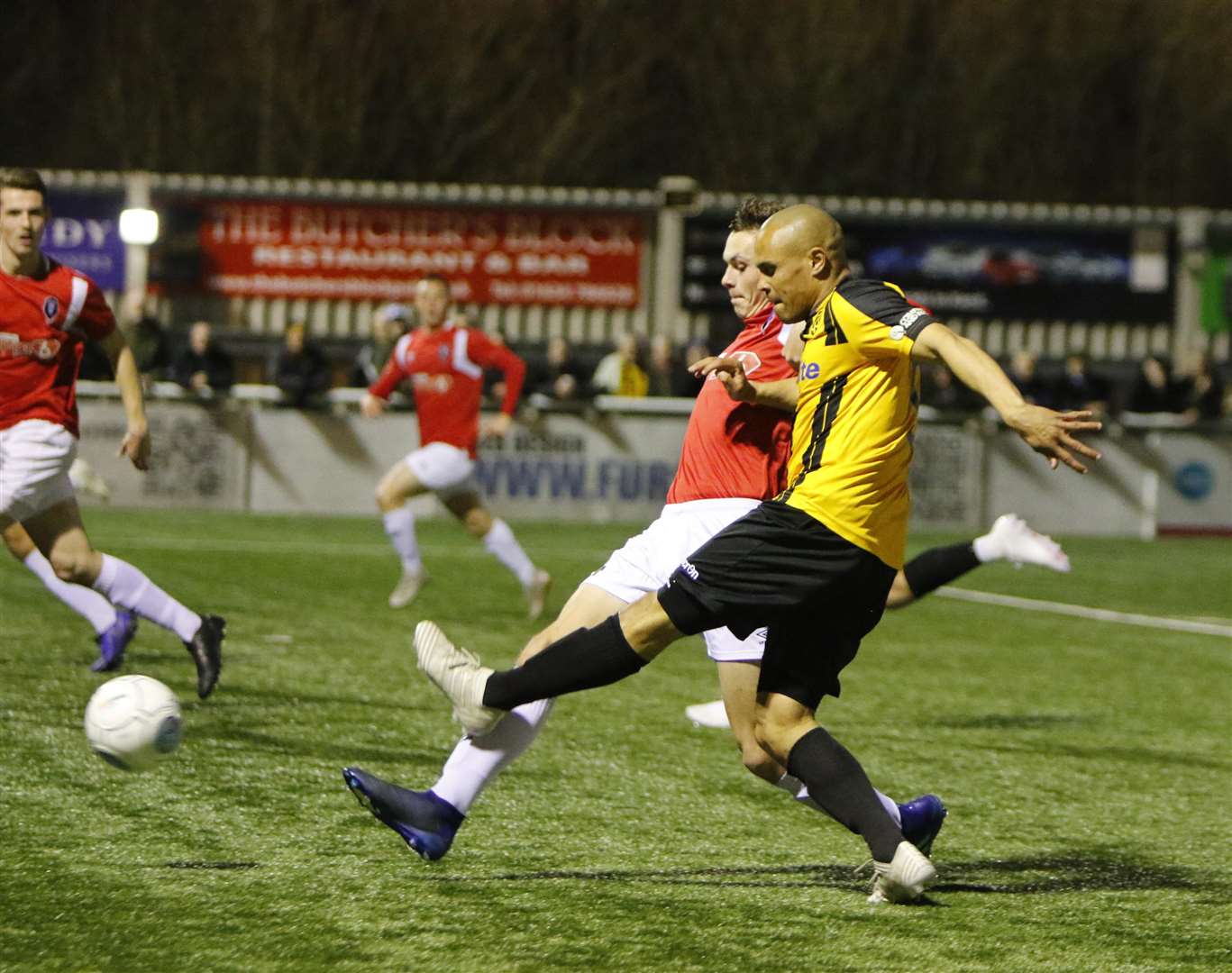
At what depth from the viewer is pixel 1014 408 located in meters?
4.27

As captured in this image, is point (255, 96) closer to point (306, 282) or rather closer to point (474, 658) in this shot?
point (306, 282)

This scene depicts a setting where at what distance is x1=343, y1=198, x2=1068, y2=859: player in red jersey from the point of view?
4.89 meters

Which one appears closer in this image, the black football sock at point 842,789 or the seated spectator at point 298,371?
the black football sock at point 842,789

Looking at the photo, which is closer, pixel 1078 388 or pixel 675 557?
pixel 675 557

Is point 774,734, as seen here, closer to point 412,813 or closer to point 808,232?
point 412,813

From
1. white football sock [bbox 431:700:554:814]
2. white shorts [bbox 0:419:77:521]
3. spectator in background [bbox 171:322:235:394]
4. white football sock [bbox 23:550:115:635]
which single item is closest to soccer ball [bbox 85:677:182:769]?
white football sock [bbox 431:700:554:814]

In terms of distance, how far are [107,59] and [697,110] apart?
1012 cm

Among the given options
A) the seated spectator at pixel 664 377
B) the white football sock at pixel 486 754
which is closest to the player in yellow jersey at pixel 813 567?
the white football sock at pixel 486 754

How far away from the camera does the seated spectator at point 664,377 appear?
752 inches

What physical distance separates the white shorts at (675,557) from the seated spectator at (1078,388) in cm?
1538

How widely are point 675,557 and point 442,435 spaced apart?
647 centimetres

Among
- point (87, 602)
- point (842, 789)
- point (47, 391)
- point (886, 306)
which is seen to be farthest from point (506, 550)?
point (886, 306)

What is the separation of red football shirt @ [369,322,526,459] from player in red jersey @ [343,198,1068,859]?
598 centimetres

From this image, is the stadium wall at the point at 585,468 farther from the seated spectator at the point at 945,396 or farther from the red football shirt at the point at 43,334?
the red football shirt at the point at 43,334
